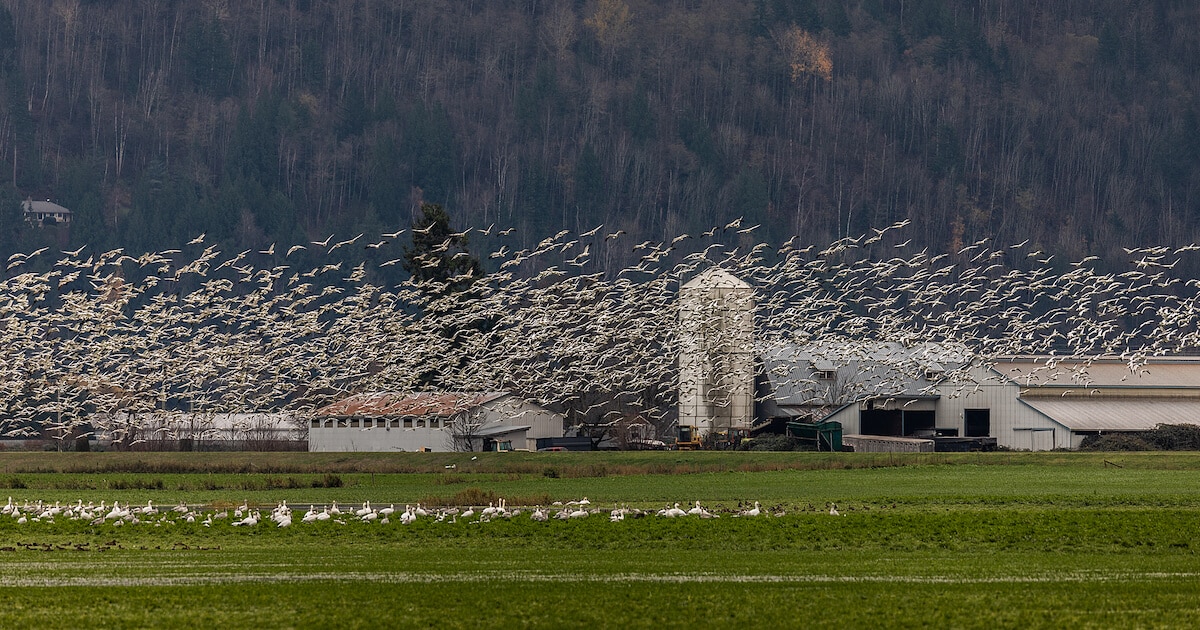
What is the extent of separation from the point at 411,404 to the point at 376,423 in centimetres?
269

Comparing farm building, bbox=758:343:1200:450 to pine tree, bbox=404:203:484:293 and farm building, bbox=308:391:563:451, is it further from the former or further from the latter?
pine tree, bbox=404:203:484:293

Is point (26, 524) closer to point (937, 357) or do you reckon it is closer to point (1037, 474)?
point (1037, 474)

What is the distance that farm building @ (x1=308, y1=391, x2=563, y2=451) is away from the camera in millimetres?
104688

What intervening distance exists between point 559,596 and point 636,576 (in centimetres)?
387

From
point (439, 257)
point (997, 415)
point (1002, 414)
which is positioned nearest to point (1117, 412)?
point (1002, 414)

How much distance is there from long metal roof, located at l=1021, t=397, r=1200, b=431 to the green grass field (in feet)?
83.8

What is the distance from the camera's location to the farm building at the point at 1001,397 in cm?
9762

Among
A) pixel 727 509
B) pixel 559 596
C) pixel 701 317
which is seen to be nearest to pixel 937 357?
pixel 701 317

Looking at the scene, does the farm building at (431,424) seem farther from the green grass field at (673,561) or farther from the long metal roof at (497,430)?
the green grass field at (673,561)

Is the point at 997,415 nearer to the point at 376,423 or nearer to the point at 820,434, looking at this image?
the point at 820,434

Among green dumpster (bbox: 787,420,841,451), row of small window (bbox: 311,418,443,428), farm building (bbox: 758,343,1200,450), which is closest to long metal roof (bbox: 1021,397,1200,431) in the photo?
farm building (bbox: 758,343,1200,450)

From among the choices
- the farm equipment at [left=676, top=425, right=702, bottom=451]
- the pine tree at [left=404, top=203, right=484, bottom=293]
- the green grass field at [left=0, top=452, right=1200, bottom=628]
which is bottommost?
the green grass field at [left=0, top=452, right=1200, bottom=628]

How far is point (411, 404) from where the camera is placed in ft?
352

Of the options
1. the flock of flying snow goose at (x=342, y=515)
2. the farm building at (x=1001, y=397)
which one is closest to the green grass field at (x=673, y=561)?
the flock of flying snow goose at (x=342, y=515)
